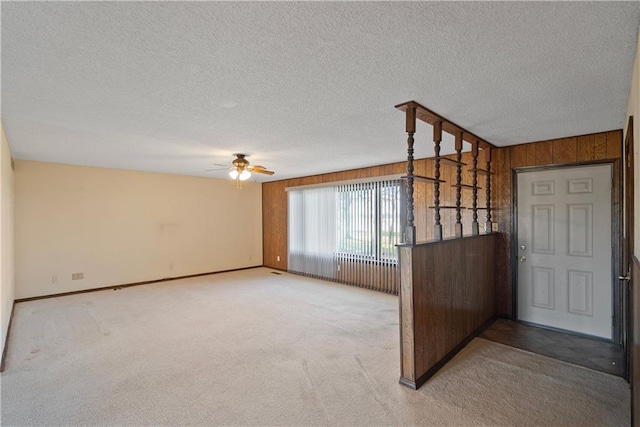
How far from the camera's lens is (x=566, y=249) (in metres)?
3.58

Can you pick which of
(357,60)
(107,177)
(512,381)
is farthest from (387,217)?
(107,177)

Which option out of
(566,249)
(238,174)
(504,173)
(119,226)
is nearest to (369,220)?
(504,173)

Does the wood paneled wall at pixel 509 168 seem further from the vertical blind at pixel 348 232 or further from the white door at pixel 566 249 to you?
the vertical blind at pixel 348 232

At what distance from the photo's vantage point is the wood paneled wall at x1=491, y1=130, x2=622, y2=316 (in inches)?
139

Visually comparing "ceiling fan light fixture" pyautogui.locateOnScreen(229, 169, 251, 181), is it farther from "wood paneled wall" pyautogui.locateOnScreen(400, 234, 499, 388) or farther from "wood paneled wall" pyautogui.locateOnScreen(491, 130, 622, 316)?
"wood paneled wall" pyautogui.locateOnScreen(491, 130, 622, 316)

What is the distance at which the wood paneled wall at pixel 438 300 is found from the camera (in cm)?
246

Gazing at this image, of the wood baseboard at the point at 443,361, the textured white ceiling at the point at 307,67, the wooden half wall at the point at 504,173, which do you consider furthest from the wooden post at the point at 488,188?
the wood baseboard at the point at 443,361

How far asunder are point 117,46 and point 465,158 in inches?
165

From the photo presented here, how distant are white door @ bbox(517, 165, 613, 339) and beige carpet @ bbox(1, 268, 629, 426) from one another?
1044 mm

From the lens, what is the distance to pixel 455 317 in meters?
3.06

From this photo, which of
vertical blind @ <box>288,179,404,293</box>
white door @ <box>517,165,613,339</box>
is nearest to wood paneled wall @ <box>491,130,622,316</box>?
white door @ <box>517,165,613,339</box>

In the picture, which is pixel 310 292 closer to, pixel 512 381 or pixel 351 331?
pixel 351 331

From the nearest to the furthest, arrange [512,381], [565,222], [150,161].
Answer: [512,381]
[565,222]
[150,161]

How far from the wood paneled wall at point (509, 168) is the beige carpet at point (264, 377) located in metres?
1.07
